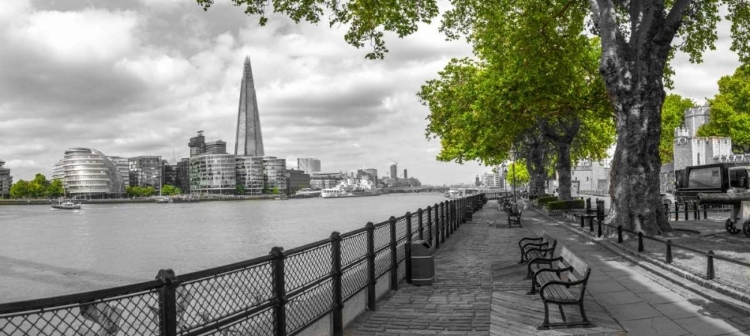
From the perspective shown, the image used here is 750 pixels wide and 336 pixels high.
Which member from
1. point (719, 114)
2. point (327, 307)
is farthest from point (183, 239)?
point (719, 114)

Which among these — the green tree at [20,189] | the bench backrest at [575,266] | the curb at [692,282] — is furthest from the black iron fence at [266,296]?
the green tree at [20,189]

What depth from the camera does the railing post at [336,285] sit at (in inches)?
309

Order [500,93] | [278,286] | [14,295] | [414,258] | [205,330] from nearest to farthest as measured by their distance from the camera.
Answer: [205,330] < [278,286] < [414,258] < [14,295] < [500,93]

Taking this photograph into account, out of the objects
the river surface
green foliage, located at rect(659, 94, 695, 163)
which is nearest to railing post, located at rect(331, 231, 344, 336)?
the river surface

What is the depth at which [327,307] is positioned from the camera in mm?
7711

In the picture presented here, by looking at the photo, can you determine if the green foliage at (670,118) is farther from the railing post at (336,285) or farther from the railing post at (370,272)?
the railing post at (336,285)

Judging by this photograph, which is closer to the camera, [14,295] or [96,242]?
[14,295]

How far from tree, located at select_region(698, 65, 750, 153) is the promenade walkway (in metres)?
57.6

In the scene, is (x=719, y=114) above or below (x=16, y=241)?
above

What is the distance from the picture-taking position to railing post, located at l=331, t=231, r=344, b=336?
7.85 metres

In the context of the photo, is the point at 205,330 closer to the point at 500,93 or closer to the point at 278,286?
the point at 278,286

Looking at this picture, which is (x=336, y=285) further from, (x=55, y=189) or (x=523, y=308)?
(x=55, y=189)

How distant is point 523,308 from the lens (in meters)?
8.82

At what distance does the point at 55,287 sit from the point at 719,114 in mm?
68187
